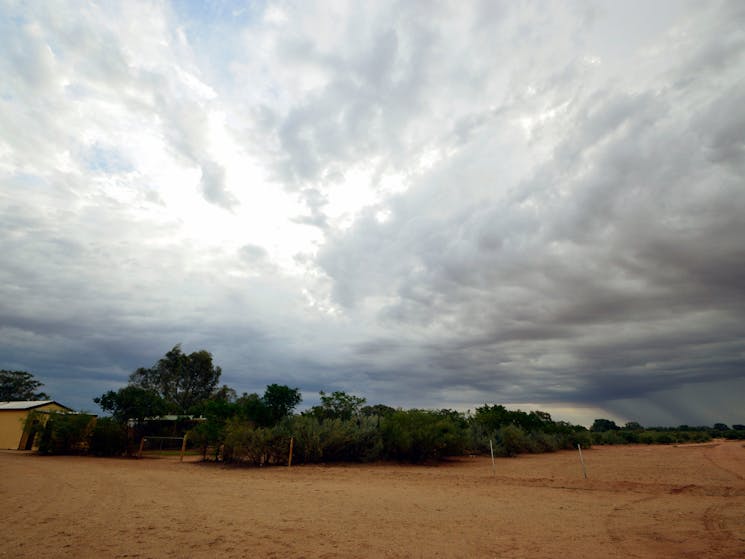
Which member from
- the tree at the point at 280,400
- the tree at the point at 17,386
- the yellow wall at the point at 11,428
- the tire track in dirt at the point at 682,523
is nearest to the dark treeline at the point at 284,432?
the tree at the point at 280,400

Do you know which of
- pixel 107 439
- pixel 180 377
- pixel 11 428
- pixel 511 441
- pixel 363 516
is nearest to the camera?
pixel 363 516

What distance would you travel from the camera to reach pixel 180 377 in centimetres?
5931

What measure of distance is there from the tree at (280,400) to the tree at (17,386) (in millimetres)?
55726

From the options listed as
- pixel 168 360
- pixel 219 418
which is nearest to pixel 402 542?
pixel 219 418

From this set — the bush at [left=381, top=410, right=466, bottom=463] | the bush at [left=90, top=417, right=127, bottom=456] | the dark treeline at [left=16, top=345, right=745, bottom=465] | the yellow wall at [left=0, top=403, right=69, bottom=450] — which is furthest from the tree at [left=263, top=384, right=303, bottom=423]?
the yellow wall at [left=0, top=403, right=69, bottom=450]

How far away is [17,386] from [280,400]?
193 feet

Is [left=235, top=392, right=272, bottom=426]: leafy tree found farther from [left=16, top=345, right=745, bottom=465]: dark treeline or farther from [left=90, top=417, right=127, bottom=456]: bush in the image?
[left=90, top=417, right=127, bottom=456]: bush

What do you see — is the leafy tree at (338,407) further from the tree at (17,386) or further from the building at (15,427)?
the tree at (17,386)

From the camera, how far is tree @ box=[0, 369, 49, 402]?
203 feet

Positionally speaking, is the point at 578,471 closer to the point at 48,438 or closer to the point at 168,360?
the point at 48,438

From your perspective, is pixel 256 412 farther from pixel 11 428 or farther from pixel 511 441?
pixel 11 428

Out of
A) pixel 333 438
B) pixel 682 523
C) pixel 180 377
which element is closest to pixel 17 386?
pixel 180 377

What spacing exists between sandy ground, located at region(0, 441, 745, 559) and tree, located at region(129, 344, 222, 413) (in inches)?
1671

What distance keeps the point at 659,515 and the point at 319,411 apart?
71.1ft
